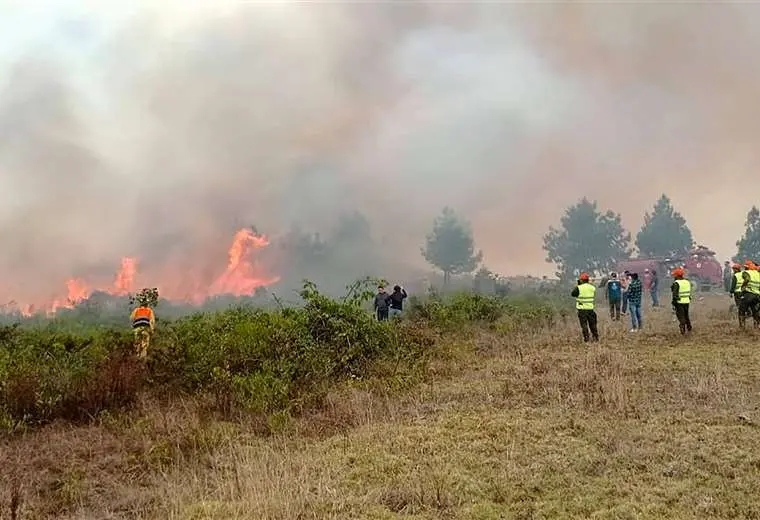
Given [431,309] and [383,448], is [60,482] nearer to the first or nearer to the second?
[383,448]

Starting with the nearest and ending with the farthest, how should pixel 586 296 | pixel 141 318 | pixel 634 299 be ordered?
pixel 141 318
pixel 586 296
pixel 634 299

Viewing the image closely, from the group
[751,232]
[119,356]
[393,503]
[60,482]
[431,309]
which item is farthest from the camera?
[751,232]

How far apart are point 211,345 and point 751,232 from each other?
63.8 m

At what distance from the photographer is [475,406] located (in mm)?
8984

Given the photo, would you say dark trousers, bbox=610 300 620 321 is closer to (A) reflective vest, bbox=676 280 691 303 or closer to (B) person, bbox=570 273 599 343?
(A) reflective vest, bbox=676 280 691 303

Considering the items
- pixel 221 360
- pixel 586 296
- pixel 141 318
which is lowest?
pixel 221 360

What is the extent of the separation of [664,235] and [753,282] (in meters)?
56.8

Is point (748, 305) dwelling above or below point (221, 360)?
above

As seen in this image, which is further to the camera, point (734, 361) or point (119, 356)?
point (734, 361)

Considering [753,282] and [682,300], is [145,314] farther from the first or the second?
[753,282]

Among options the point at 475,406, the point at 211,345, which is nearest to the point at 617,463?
the point at 475,406

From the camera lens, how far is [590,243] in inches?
2527

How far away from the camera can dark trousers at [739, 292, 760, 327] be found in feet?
50.8

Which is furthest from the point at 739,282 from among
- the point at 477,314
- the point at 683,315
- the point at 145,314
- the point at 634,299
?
the point at 145,314
